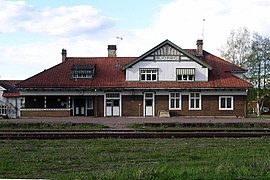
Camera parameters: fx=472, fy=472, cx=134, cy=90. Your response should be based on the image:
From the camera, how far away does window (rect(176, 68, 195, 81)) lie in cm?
4700

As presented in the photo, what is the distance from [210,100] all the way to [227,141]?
28.1 meters

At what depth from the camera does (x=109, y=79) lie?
47.9m

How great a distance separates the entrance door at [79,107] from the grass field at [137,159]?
29.5m

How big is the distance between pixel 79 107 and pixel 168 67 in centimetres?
989

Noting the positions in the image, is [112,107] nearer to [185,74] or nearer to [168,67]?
[168,67]

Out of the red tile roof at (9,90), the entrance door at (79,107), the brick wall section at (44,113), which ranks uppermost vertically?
the red tile roof at (9,90)

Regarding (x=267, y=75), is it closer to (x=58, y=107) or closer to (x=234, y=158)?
(x=58, y=107)

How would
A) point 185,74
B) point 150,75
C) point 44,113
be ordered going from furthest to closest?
point 150,75
point 185,74
point 44,113

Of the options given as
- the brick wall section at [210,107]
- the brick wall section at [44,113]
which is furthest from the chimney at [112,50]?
the brick wall section at [210,107]

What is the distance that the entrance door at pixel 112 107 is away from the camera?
4647 cm

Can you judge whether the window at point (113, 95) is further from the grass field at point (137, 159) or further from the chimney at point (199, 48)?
the grass field at point (137, 159)

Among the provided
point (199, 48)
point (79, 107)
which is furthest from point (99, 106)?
point (199, 48)

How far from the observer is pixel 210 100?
46375 mm

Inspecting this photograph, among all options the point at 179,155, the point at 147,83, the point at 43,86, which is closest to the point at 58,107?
the point at 43,86
